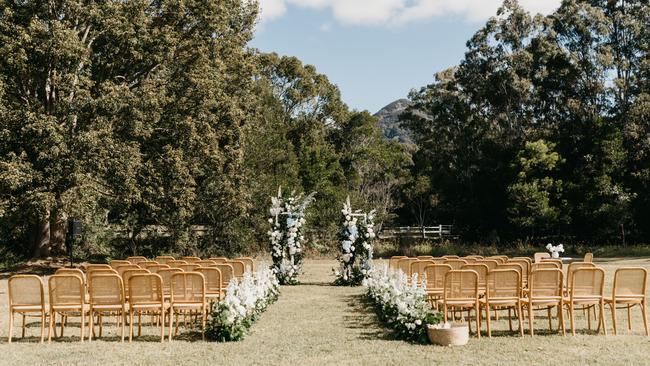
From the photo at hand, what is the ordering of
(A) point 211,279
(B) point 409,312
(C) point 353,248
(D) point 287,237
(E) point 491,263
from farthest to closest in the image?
(D) point 287,237 < (C) point 353,248 < (E) point 491,263 < (A) point 211,279 < (B) point 409,312

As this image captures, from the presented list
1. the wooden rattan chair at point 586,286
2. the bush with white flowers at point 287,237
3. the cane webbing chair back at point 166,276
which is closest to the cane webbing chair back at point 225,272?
the cane webbing chair back at point 166,276

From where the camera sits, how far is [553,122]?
42469mm

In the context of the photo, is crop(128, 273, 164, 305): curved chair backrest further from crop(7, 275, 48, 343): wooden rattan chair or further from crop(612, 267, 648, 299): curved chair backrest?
crop(612, 267, 648, 299): curved chair backrest

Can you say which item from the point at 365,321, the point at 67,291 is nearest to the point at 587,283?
the point at 365,321

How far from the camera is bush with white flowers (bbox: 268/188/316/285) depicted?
19.6m

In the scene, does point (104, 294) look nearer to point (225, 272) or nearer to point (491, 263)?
point (225, 272)

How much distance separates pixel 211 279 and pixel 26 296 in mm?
2769

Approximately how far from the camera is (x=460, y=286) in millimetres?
9594

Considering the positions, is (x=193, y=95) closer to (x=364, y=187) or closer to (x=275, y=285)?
(x=275, y=285)

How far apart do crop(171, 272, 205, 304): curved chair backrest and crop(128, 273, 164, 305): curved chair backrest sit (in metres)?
0.25

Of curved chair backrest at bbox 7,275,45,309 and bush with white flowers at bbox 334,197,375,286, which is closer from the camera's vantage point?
curved chair backrest at bbox 7,275,45,309

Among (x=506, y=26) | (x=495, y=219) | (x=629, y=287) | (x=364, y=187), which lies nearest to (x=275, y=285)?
(x=629, y=287)

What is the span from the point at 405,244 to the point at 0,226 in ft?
67.1

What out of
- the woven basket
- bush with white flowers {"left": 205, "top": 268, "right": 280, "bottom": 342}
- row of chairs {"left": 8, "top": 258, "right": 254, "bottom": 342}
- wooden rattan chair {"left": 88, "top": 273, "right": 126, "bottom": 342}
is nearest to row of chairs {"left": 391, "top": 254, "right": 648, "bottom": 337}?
the woven basket
